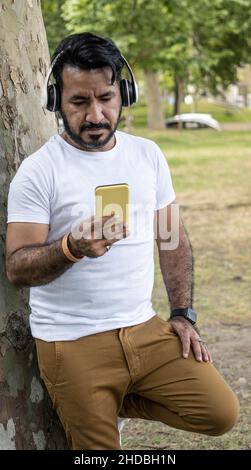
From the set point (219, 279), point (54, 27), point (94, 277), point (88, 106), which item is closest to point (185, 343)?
point (94, 277)

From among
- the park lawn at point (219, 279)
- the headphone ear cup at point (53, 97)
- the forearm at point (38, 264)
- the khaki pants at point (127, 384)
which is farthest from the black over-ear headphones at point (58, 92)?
the park lawn at point (219, 279)

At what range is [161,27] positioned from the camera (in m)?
16.8

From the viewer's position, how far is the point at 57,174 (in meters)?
3.22

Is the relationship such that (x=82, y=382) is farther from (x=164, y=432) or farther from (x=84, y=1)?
(x=84, y=1)

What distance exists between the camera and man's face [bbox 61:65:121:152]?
10.8 feet

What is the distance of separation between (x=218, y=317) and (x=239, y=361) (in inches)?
56.2

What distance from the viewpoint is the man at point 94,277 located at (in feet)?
10.5

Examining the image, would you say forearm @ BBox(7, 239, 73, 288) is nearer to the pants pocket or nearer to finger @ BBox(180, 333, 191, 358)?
the pants pocket

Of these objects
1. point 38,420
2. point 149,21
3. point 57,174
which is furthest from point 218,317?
point 149,21

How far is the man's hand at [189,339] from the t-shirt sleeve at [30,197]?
0.74 meters

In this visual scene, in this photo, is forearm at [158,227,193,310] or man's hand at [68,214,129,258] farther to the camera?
forearm at [158,227,193,310]

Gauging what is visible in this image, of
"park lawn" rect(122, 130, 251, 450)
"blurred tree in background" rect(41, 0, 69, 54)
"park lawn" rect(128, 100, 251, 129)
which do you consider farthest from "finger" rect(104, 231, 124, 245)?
"park lawn" rect(128, 100, 251, 129)

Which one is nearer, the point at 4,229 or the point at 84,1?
the point at 4,229

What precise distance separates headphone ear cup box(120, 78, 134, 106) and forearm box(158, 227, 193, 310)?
23.2 inches
